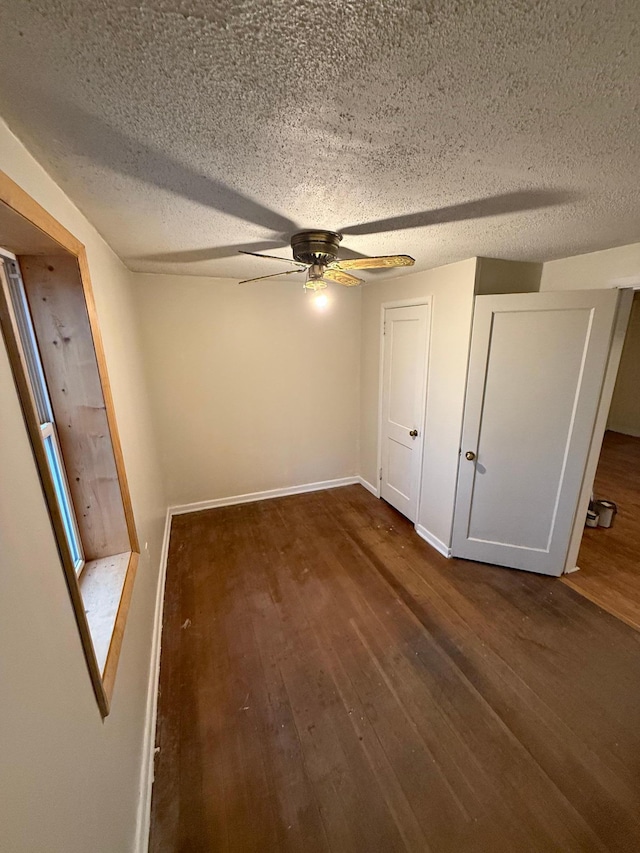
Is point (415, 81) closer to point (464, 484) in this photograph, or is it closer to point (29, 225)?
point (29, 225)

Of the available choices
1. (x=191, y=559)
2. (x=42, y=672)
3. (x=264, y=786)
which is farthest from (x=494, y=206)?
(x=191, y=559)

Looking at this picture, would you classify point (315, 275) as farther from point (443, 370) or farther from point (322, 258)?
point (443, 370)

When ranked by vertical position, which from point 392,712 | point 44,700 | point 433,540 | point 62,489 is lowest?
Answer: point 392,712

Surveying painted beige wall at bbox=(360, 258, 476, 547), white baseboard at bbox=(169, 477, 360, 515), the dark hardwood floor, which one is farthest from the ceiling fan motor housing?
white baseboard at bbox=(169, 477, 360, 515)

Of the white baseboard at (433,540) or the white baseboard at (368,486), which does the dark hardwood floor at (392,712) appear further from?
the white baseboard at (368,486)

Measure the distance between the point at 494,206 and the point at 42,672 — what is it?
2.02 m

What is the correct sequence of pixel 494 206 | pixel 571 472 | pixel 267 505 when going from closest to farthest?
pixel 494 206 → pixel 571 472 → pixel 267 505

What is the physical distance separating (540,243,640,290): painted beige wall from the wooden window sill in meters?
3.12

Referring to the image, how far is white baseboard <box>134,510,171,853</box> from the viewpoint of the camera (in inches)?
46.9

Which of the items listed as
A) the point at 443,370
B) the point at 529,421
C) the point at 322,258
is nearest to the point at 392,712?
the point at 529,421

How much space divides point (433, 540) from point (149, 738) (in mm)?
2282

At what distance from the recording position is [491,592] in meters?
2.33

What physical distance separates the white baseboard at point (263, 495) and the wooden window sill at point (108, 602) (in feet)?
6.14

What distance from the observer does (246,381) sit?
3326mm
